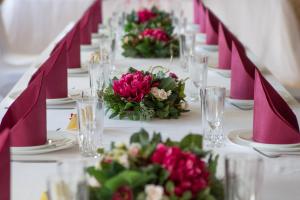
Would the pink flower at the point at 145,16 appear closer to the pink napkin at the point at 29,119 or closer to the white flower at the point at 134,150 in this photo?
the pink napkin at the point at 29,119

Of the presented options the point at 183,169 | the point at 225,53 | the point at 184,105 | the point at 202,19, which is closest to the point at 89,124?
the point at 184,105

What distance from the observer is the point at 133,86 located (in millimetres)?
2223

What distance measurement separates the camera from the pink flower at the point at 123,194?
1.16 m

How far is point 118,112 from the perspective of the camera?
2.24 m

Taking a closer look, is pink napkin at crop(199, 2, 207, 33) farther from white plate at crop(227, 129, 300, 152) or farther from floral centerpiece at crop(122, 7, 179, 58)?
white plate at crop(227, 129, 300, 152)

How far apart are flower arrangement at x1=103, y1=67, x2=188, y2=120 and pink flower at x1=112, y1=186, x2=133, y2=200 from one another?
1.05 metres

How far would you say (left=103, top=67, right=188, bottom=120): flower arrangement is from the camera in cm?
222

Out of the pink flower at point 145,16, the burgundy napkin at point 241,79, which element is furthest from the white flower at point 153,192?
the pink flower at point 145,16

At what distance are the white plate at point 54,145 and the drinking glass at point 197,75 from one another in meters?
0.60

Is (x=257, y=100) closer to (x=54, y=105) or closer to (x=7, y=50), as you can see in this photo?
(x=54, y=105)

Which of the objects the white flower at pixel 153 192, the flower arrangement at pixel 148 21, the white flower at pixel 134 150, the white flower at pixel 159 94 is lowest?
the white flower at pixel 153 192

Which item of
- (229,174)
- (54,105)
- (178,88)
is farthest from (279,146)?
(54,105)

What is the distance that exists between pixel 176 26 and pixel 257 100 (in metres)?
2.39

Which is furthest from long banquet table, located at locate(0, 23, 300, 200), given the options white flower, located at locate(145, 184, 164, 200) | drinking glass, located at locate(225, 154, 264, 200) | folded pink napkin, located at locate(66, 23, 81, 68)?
white flower, located at locate(145, 184, 164, 200)
